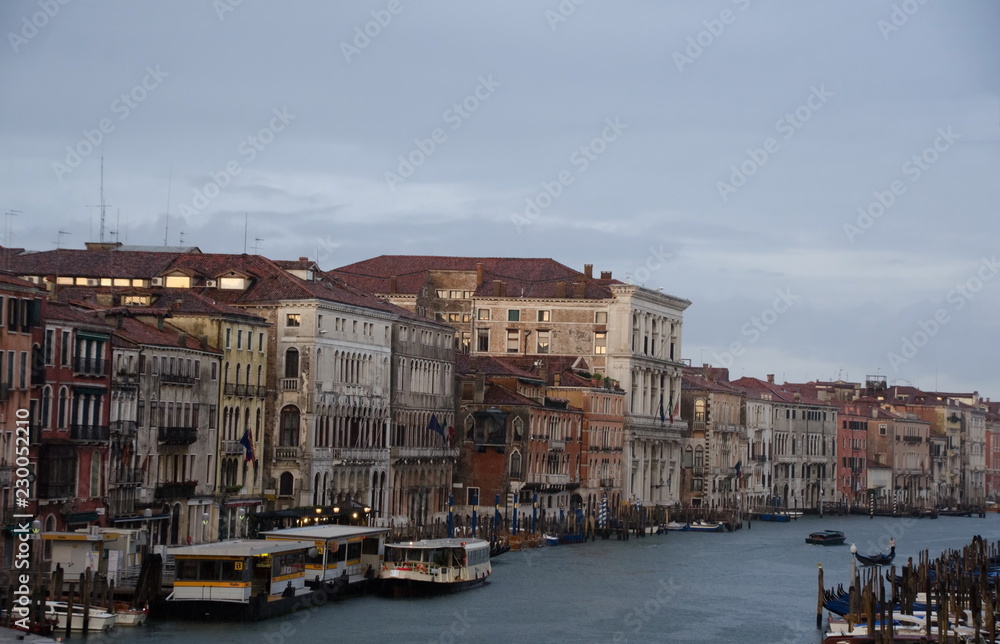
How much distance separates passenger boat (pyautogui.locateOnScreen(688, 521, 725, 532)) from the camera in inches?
3632

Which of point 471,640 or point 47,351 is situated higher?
point 47,351

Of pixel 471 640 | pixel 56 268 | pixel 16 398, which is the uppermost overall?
pixel 56 268

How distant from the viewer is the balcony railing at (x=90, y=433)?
165ft

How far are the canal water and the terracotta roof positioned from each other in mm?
18117

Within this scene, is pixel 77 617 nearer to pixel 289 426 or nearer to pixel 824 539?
pixel 289 426

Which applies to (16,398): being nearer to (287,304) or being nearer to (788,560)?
(287,304)

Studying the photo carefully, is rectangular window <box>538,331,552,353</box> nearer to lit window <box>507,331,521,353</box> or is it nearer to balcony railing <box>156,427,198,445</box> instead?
lit window <box>507,331,521,353</box>

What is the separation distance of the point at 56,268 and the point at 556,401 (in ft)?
79.1

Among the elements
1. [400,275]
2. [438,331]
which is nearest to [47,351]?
[438,331]

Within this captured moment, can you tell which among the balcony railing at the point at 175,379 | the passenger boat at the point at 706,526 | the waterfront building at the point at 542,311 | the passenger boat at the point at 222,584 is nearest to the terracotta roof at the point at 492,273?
the waterfront building at the point at 542,311

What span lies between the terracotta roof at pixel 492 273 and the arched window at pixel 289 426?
28661 mm

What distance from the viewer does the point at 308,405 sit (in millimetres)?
64750

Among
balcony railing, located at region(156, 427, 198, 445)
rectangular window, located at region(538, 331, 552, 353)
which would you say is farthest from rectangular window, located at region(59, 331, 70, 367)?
rectangular window, located at region(538, 331, 552, 353)

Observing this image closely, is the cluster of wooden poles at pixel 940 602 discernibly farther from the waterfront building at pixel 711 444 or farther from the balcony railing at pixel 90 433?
the waterfront building at pixel 711 444
